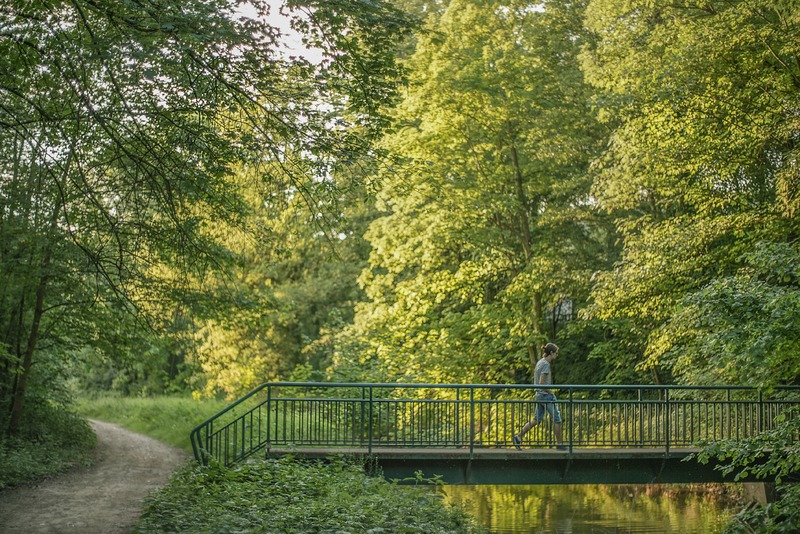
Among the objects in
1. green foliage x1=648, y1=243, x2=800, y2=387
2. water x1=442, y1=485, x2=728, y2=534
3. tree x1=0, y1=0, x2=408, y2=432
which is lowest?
water x1=442, y1=485, x2=728, y2=534

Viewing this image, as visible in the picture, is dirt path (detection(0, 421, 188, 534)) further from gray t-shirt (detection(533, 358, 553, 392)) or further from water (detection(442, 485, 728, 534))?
gray t-shirt (detection(533, 358, 553, 392))

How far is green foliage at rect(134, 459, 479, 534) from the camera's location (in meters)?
9.45

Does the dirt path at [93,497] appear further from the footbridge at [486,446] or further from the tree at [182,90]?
the tree at [182,90]

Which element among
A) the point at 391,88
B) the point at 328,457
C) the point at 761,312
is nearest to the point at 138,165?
the point at 391,88

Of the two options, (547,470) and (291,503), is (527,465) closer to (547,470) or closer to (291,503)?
(547,470)

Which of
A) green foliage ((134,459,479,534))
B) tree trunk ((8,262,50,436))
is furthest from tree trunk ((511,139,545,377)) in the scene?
tree trunk ((8,262,50,436))

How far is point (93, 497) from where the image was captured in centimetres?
1301

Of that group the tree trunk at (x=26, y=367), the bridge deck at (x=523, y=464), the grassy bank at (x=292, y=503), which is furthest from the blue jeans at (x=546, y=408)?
the tree trunk at (x=26, y=367)

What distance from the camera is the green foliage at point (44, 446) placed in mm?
14547

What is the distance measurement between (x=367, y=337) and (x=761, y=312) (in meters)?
13.3

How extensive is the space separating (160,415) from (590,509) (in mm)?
14514

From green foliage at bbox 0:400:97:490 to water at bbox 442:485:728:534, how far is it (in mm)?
7379

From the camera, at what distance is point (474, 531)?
11.7 m

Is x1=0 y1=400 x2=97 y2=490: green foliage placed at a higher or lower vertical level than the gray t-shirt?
lower
